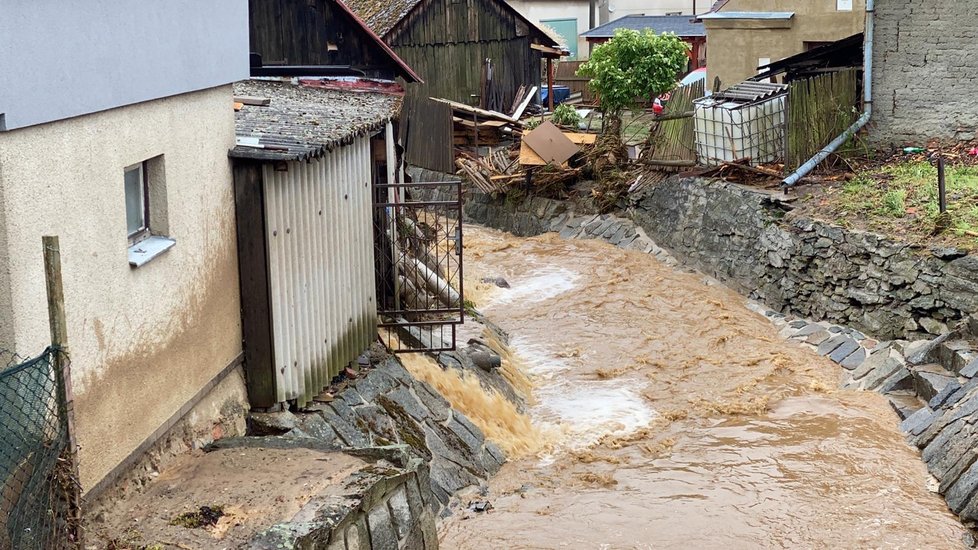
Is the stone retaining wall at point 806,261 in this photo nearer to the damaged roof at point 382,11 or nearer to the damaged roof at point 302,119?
the damaged roof at point 302,119

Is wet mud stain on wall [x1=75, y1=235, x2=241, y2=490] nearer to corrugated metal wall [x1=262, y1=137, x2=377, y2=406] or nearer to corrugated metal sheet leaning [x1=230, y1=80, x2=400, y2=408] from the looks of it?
corrugated metal sheet leaning [x1=230, y1=80, x2=400, y2=408]

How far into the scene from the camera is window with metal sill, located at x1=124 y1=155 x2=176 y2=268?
6.84 meters

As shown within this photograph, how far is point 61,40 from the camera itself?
569 centimetres

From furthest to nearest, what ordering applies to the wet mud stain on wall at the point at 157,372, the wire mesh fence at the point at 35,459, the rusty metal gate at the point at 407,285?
the rusty metal gate at the point at 407,285 → the wet mud stain on wall at the point at 157,372 → the wire mesh fence at the point at 35,459

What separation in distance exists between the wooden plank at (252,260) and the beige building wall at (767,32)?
16147mm

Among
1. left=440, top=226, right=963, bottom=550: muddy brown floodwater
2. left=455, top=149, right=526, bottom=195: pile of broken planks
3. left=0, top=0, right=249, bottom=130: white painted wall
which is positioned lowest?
left=440, top=226, right=963, bottom=550: muddy brown floodwater

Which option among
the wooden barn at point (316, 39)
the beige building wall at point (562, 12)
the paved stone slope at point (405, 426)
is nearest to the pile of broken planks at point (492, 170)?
the wooden barn at point (316, 39)

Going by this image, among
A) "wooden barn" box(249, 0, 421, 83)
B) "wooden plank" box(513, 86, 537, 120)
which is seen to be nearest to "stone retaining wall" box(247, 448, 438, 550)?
"wooden barn" box(249, 0, 421, 83)

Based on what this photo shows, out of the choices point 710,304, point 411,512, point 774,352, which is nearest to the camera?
point 411,512

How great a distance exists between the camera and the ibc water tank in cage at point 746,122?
58.5 ft

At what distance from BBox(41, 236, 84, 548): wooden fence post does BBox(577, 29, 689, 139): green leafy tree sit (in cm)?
1893

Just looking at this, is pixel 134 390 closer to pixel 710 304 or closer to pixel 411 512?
pixel 411 512

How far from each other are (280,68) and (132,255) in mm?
9675

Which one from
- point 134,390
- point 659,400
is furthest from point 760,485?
point 134,390
